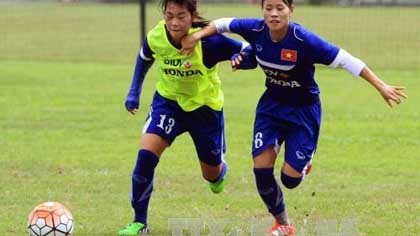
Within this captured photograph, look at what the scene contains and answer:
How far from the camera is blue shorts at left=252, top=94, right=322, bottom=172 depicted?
7.53 m

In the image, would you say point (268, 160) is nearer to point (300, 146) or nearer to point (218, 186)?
point (300, 146)

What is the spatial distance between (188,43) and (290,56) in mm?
814

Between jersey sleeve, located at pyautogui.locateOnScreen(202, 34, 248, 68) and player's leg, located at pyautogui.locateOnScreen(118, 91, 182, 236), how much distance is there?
45cm

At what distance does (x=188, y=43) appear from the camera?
767cm

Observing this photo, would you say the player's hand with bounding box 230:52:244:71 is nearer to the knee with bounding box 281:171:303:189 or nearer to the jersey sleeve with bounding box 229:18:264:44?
the jersey sleeve with bounding box 229:18:264:44

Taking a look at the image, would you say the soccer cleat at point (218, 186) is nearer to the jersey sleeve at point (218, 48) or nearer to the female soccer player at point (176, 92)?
the female soccer player at point (176, 92)

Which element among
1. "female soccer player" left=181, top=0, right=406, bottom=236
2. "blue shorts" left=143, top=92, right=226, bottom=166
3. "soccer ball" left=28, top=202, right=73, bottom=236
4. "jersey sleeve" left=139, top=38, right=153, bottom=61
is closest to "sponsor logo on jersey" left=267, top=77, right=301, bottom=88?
"female soccer player" left=181, top=0, right=406, bottom=236

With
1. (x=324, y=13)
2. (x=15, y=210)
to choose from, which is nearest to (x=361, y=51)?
(x=324, y=13)

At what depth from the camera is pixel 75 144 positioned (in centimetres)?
1265

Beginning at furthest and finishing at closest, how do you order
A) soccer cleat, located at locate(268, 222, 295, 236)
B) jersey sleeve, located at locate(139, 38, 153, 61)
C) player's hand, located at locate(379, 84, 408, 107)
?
jersey sleeve, located at locate(139, 38, 153, 61)
soccer cleat, located at locate(268, 222, 295, 236)
player's hand, located at locate(379, 84, 408, 107)

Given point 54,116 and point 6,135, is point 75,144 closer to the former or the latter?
point 6,135

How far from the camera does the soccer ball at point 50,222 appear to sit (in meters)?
7.10

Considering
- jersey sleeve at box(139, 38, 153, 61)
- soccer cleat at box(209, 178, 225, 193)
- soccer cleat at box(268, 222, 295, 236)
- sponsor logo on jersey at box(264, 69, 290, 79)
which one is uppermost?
sponsor logo on jersey at box(264, 69, 290, 79)

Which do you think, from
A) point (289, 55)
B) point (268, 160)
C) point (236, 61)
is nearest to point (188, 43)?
point (236, 61)
